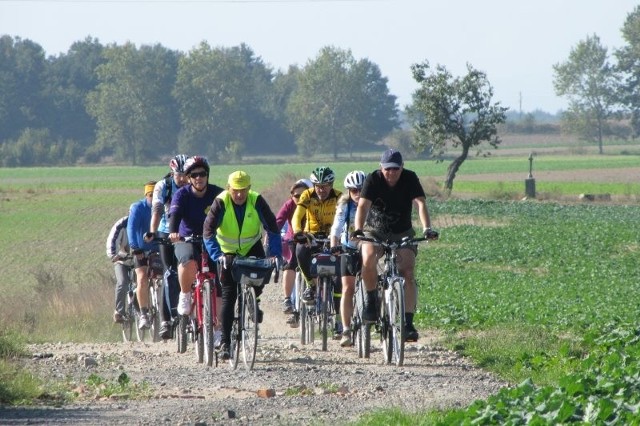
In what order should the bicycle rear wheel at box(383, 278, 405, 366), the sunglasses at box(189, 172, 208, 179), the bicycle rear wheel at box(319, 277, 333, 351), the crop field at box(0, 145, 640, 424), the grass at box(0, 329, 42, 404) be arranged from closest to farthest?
1. the crop field at box(0, 145, 640, 424)
2. the grass at box(0, 329, 42, 404)
3. the bicycle rear wheel at box(383, 278, 405, 366)
4. the sunglasses at box(189, 172, 208, 179)
5. the bicycle rear wheel at box(319, 277, 333, 351)

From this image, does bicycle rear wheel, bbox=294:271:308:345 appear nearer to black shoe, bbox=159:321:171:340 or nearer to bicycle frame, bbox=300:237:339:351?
bicycle frame, bbox=300:237:339:351

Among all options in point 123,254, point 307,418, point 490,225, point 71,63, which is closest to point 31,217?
point 490,225

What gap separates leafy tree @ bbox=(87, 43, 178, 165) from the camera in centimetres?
13262

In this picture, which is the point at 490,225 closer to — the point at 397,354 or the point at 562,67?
the point at 397,354

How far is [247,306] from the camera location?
12992 millimetres

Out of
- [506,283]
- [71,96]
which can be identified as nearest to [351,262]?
[506,283]

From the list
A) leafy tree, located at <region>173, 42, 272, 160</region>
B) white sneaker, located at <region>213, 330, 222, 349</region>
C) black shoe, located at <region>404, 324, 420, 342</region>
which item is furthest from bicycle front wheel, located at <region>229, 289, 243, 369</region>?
leafy tree, located at <region>173, 42, 272, 160</region>

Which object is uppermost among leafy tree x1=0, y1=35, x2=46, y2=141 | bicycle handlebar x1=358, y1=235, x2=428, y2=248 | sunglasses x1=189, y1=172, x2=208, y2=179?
leafy tree x1=0, y1=35, x2=46, y2=141

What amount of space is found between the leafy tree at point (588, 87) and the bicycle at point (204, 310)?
13188 centimetres

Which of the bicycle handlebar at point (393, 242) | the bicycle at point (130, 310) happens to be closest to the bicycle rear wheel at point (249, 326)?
the bicycle handlebar at point (393, 242)

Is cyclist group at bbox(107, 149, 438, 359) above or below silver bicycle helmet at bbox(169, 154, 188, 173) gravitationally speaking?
below

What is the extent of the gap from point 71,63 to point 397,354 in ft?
466

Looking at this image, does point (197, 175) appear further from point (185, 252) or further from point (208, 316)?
point (208, 316)

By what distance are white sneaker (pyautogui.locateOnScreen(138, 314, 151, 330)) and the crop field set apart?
1637 mm
